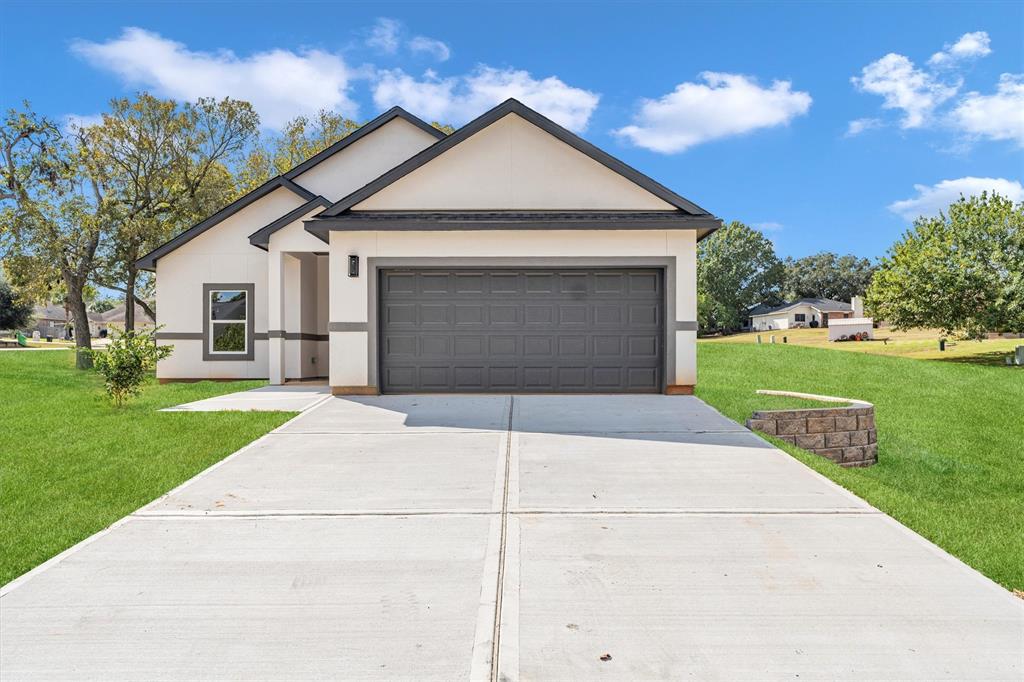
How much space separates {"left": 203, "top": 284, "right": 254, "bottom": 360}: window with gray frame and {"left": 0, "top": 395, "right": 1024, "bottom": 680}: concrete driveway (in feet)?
35.1

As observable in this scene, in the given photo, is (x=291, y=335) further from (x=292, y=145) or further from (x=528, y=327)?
(x=292, y=145)

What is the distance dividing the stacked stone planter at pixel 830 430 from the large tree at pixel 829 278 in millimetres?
90936

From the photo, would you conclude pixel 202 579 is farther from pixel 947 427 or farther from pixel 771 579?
pixel 947 427

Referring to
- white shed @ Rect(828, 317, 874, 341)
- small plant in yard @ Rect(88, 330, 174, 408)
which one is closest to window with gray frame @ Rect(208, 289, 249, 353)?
small plant in yard @ Rect(88, 330, 174, 408)

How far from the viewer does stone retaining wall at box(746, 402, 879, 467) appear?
8.40 meters

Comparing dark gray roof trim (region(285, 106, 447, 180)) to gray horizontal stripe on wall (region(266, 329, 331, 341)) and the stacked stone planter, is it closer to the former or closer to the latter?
gray horizontal stripe on wall (region(266, 329, 331, 341))

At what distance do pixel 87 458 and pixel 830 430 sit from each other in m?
9.56

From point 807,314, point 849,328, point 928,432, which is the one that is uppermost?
point 807,314

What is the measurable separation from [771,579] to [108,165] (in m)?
30.2

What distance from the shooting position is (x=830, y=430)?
8.73 meters

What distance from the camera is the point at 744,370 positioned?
1728 cm

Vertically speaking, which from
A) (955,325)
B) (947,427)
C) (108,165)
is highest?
(108,165)

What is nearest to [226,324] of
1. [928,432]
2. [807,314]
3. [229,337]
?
[229,337]

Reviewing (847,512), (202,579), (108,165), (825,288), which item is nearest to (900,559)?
(847,512)
